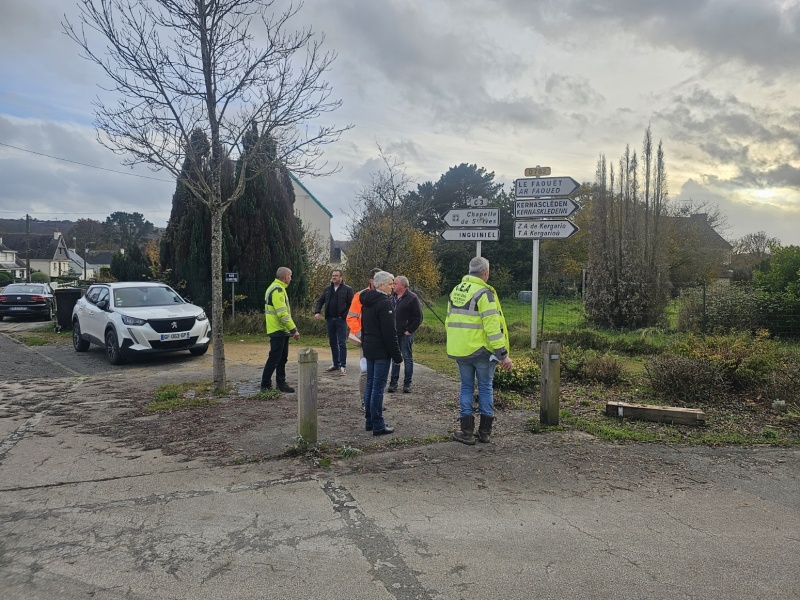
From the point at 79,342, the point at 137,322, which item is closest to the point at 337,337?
the point at 137,322

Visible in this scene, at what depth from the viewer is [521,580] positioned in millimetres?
3283

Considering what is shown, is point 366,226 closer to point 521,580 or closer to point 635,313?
point 635,313

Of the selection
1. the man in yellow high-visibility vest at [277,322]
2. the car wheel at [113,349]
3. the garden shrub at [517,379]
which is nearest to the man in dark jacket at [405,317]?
the garden shrub at [517,379]

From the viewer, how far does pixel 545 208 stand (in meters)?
11.7

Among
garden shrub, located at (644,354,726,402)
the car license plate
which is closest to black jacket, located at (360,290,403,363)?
garden shrub, located at (644,354,726,402)

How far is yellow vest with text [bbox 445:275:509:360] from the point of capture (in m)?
5.53

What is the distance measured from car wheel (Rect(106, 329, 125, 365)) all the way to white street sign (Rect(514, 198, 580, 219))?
8.25 meters

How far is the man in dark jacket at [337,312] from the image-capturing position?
9.72 meters

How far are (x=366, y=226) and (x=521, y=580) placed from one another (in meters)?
15.1

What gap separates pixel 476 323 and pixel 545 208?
22.3 feet

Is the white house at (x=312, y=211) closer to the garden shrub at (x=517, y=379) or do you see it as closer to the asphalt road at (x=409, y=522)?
the garden shrub at (x=517, y=379)

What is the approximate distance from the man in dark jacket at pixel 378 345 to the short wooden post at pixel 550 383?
5.37 ft

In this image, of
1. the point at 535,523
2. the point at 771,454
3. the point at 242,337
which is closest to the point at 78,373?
the point at 242,337

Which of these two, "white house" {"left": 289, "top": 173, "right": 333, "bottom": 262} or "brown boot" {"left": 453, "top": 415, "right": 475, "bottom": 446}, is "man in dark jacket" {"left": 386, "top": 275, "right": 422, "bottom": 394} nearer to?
"brown boot" {"left": 453, "top": 415, "right": 475, "bottom": 446}
